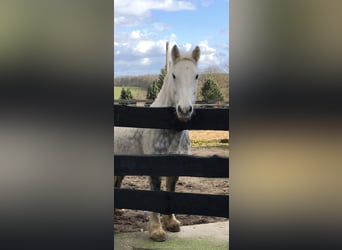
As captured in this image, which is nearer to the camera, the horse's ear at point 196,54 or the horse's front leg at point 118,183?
the horse's ear at point 196,54

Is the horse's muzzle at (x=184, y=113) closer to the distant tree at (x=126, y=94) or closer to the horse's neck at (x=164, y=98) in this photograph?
the horse's neck at (x=164, y=98)

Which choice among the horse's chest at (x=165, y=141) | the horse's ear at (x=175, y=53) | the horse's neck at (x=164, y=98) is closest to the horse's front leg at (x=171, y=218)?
the horse's chest at (x=165, y=141)

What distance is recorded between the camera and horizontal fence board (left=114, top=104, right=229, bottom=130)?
203 centimetres

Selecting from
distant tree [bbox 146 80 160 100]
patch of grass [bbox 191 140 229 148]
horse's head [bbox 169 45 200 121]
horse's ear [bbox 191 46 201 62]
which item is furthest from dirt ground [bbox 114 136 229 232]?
horse's ear [bbox 191 46 201 62]

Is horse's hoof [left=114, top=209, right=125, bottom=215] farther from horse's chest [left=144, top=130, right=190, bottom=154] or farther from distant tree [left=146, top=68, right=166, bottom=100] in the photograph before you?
distant tree [left=146, top=68, right=166, bottom=100]

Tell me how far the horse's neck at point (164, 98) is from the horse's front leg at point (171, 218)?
0.39m

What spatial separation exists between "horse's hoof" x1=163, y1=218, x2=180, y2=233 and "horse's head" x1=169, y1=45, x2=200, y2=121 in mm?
545

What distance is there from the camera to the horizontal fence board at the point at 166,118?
2.03 meters

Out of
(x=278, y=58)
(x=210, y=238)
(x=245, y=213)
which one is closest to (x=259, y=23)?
(x=278, y=58)

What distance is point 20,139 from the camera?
2238mm

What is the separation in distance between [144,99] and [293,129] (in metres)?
0.76

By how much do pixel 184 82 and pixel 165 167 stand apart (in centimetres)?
46

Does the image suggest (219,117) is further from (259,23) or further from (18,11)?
(18,11)

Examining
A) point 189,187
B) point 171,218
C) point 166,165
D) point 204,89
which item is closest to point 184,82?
point 204,89
